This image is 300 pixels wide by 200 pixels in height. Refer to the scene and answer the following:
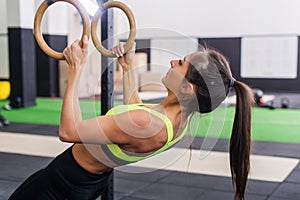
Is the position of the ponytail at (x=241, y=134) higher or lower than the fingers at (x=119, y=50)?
lower

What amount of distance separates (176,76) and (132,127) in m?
0.21

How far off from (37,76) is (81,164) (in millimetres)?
7202

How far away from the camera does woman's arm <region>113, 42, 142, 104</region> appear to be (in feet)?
5.24

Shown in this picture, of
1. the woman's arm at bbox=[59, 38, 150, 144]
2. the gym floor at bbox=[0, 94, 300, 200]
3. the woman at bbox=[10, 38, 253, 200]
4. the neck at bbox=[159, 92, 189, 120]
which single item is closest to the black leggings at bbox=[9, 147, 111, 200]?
the woman at bbox=[10, 38, 253, 200]

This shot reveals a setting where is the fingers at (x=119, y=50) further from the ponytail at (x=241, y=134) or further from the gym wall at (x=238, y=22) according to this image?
the gym wall at (x=238, y=22)

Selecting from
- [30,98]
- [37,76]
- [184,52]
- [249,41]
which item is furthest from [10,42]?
[184,52]

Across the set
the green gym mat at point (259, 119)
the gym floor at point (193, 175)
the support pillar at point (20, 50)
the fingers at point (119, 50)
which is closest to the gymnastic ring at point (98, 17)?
the fingers at point (119, 50)

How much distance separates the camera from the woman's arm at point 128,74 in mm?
1597

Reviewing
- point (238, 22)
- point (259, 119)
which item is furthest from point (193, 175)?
point (238, 22)

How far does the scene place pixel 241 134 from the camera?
1.36 m

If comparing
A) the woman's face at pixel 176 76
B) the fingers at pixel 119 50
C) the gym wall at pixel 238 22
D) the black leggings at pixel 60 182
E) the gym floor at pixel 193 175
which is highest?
the gym wall at pixel 238 22

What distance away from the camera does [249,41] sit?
813 centimetres

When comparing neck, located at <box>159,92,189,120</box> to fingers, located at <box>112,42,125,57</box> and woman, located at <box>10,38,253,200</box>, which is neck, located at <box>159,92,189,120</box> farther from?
fingers, located at <box>112,42,125,57</box>

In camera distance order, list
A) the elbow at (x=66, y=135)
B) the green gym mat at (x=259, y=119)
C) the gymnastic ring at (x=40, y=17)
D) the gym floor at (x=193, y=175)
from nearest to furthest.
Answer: the elbow at (x=66, y=135), the gymnastic ring at (x=40, y=17), the gym floor at (x=193, y=175), the green gym mat at (x=259, y=119)
